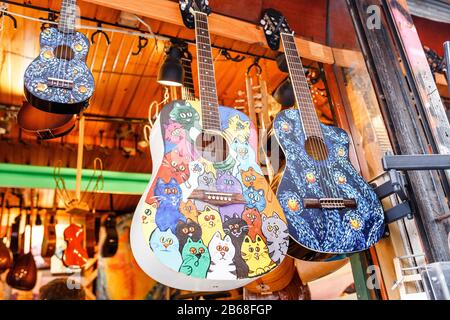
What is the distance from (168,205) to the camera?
1.39 m

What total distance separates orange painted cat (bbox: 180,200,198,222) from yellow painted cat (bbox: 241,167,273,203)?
0.85 feet

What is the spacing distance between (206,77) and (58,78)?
0.66 meters

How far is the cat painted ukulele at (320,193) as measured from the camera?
1.59 metres

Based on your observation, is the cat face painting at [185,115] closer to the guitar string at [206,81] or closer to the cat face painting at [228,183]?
the guitar string at [206,81]

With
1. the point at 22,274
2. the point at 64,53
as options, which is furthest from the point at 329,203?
the point at 22,274

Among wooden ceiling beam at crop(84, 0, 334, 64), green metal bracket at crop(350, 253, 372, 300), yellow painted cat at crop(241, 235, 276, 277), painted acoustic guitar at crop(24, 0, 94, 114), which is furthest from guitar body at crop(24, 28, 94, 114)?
green metal bracket at crop(350, 253, 372, 300)

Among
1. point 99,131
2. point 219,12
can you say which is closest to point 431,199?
point 219,12

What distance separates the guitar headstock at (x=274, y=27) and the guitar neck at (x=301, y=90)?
3 centimetres

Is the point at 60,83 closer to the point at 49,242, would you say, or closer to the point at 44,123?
the point at 44,123

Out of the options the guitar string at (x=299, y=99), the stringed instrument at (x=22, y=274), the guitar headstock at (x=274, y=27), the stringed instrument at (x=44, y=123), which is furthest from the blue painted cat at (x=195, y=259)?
the stringed instrument at (x=22, y=274)

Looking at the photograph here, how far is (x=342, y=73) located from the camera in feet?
8.16

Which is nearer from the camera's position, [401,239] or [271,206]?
[271,206]

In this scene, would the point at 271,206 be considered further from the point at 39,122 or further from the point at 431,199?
the point at 39,122

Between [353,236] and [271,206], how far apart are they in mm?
383
